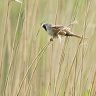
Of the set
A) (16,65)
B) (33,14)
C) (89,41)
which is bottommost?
(16,65)

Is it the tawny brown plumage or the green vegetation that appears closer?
the tawny brown plumage

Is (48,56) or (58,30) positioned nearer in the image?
(58,30)

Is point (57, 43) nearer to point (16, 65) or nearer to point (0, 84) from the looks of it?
point (16, 65)

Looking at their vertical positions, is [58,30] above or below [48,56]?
above

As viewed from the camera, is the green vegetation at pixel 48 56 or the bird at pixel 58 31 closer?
the bird at pixel 58 31

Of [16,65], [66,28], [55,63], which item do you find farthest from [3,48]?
[66,28]

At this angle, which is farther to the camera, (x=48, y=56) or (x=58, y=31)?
(x=48, y=56)

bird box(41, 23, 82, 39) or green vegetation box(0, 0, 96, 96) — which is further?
green vegetation box(0, 0, 96, 96)

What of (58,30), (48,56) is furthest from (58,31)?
(48,56)

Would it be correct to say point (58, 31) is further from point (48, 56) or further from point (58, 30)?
point (48, 56)

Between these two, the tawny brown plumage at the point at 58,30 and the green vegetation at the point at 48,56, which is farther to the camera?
the green vegetation at the point at 48,56

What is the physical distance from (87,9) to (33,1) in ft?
1.46

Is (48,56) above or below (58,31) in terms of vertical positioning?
below

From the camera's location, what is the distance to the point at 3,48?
7.36 ft
